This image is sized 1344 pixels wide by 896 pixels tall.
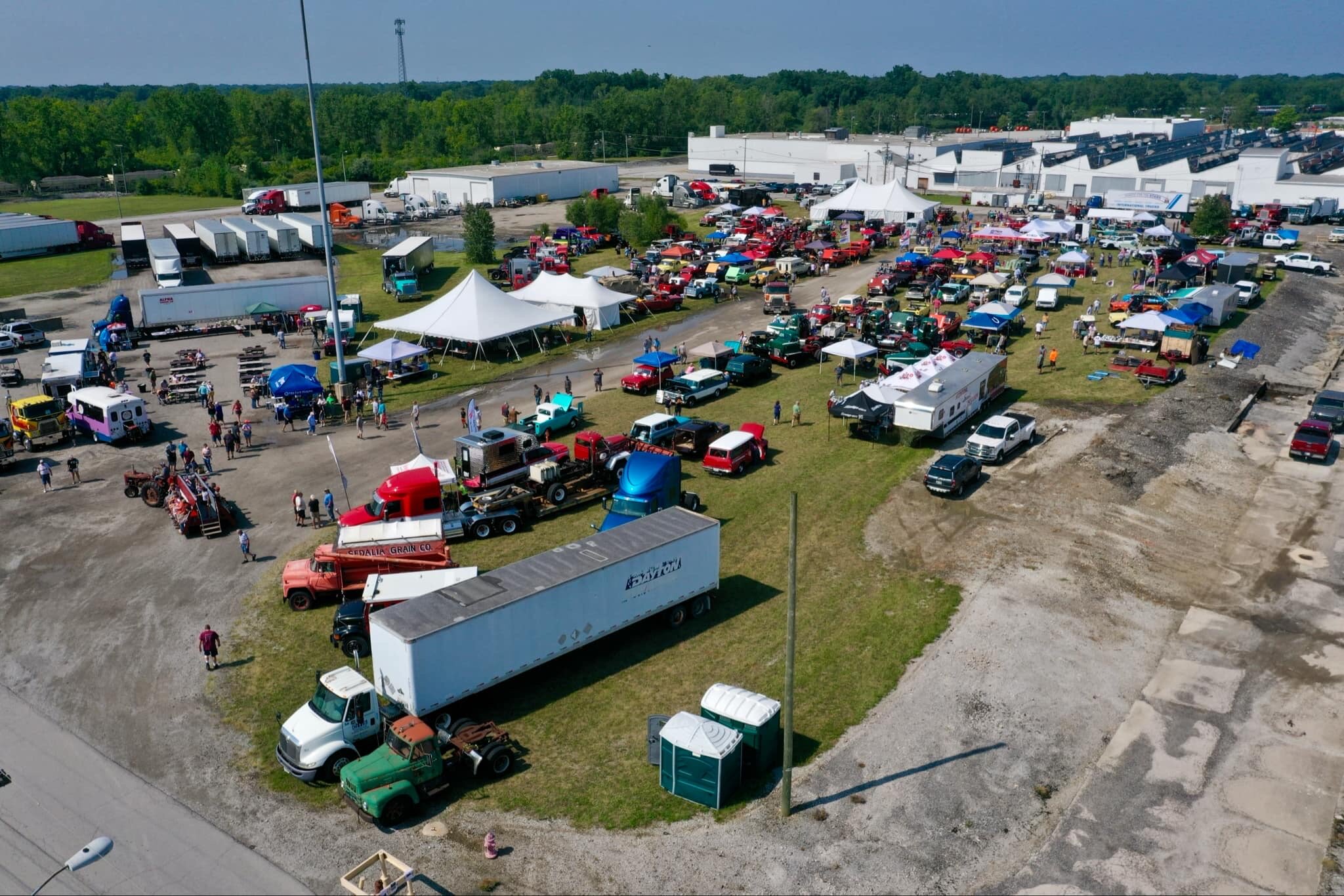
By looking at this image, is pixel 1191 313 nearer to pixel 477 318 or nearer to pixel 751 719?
pixel 477 318

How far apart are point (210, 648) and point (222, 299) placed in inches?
1517

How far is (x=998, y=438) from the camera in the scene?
33.1 m

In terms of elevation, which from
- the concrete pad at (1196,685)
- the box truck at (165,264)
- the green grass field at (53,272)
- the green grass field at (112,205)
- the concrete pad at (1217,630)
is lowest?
the concrete pad at (1196,685)

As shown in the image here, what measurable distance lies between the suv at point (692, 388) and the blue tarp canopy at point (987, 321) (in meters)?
15.0

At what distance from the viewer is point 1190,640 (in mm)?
22484

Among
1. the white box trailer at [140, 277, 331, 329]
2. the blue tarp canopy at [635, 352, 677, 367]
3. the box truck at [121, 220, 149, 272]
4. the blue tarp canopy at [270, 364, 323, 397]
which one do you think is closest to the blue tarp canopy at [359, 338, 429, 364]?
the blue tarp canopy at [270, 364, 323, 397]

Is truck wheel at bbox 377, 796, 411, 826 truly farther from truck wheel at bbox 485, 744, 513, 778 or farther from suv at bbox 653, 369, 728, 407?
suv at bbox 653, 369, 728, 407

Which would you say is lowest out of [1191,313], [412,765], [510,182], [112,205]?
[412,765]

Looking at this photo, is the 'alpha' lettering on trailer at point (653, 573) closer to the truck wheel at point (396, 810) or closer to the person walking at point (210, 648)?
the truck wheel at point (396, 810)

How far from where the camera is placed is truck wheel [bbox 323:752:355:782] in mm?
17953

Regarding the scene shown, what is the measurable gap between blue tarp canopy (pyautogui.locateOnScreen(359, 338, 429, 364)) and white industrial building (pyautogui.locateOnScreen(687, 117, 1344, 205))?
73574mm

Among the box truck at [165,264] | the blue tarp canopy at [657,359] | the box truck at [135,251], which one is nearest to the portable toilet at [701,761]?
the blue tarp canopy at [657,359]

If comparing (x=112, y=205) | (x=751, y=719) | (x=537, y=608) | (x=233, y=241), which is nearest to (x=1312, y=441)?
(x=751, y=719)

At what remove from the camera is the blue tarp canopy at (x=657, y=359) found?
4153cm
